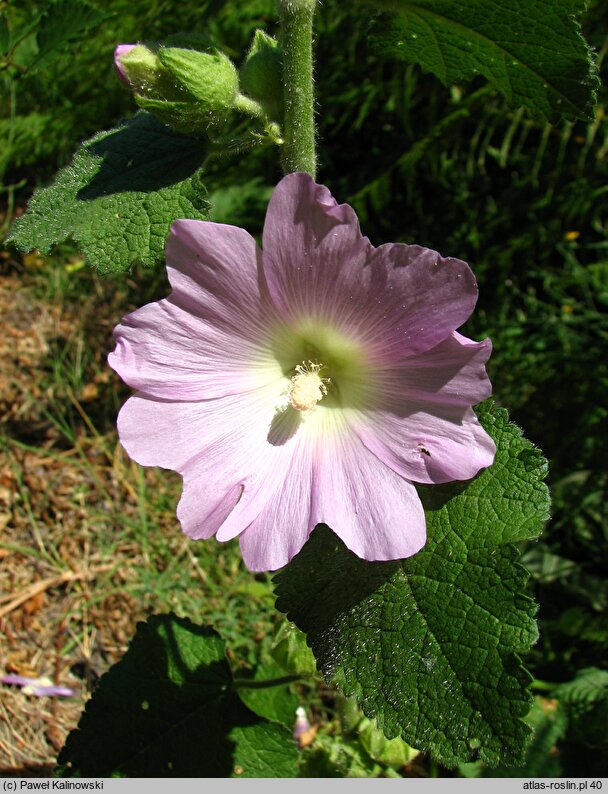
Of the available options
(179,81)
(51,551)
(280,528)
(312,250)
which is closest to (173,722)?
(280,528)

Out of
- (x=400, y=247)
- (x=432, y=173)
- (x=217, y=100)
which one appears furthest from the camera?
(x=432, y=173)

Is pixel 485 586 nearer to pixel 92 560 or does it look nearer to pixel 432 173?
pixel 92 560

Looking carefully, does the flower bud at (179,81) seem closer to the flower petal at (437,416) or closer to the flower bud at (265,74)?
the flower bud at (265,74)

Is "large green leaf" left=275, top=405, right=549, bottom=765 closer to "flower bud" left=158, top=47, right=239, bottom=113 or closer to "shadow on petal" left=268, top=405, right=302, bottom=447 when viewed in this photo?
"shadow on petal" left=268, top=405, right=302, bottom=447

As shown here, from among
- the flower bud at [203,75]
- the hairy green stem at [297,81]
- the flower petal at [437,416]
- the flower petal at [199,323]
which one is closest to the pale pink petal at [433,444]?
the flower petal at [437,416]
